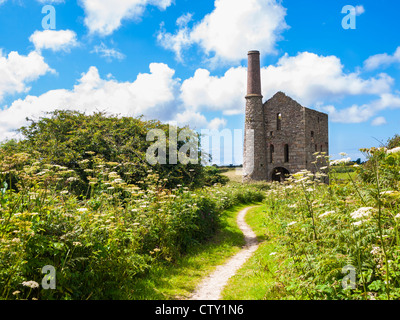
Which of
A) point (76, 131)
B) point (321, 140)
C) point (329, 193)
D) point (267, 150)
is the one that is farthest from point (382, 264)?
point (321, 140)

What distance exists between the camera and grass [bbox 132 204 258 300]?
233 inches

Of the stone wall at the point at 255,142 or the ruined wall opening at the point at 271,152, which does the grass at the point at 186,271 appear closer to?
the stone wall at the point at 255,142

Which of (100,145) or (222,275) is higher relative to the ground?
(100,145)

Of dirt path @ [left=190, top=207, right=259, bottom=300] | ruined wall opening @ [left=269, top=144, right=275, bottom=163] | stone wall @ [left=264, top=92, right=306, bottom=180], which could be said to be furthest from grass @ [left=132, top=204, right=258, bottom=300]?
ruined wall opening @ [left=269, top=144, right=275, bottom=163]

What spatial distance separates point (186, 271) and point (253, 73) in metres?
24.1

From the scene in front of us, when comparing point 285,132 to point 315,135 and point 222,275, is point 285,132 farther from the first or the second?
point 222,275

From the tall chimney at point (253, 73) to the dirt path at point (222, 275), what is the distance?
789 inches

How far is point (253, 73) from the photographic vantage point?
1114 inches

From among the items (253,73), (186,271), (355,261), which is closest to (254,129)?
(253,73)

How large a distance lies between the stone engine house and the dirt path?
18406mm

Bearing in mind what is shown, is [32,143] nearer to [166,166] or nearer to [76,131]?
[76,131]

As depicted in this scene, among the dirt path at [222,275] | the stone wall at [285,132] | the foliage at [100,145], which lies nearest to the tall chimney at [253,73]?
the stone wall at [285,132]

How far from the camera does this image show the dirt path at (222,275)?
6.01m

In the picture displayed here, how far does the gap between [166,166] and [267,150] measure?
58.9 ft
